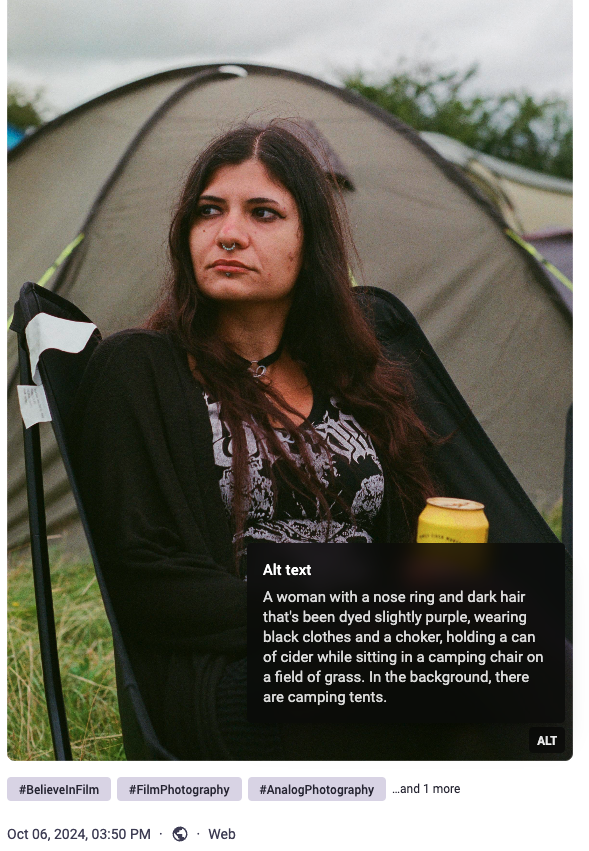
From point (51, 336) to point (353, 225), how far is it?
65 cm

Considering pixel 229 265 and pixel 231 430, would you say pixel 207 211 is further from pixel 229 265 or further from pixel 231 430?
pixel 231 430

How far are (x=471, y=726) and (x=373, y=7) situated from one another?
1020 millimetres

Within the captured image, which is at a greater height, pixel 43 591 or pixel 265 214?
pixel 265 214

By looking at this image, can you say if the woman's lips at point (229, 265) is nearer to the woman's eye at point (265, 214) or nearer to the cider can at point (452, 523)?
the woman's eye at point (265, 214)

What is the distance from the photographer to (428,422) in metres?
1.18

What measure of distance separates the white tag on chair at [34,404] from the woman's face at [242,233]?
0.82ft

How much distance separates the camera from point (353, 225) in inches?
55.4

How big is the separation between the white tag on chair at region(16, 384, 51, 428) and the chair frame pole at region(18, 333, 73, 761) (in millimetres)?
12

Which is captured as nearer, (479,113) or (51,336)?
(51,336)

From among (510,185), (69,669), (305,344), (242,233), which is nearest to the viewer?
(242,233)

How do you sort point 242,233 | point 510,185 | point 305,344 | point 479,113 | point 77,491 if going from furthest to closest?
point 510,185, point 479,113, point 305,344, point 242,233, point 77,491

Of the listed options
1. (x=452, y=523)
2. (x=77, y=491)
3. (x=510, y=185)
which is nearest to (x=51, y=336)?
(x=77, y=491)
